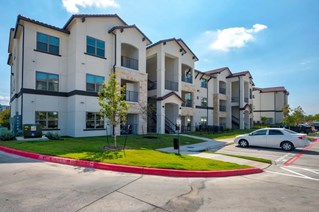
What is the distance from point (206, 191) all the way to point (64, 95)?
56.9 feet

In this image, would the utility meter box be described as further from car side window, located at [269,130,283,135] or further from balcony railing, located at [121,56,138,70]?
car side window, located at [269,130,283,135]

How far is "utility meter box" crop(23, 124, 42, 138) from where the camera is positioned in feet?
50.2

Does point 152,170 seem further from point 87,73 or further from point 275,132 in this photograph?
point 87,73

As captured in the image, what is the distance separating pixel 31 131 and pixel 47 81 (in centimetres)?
502

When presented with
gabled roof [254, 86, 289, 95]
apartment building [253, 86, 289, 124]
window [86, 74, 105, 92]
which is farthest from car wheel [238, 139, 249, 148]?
gabled roof [254, 86, 289, 95]

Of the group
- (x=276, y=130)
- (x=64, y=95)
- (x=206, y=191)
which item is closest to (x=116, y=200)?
(x=206, y=191)

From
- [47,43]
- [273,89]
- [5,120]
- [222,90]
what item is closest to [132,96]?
[47,43]

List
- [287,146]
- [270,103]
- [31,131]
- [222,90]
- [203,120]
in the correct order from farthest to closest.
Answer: [270,103]
[222,90]
[203,120]
[31,131]
[287,146]

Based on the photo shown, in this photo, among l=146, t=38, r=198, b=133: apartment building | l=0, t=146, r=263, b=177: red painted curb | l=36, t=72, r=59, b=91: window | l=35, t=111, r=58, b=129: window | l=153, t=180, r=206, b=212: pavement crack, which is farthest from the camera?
l=146, t=38, r=198, b=133: apartment building

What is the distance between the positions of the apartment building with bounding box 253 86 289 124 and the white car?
42.1m

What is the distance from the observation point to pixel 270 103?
53938 mm

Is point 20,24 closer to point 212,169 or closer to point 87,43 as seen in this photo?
point 87,43

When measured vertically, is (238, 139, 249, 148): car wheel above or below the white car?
below

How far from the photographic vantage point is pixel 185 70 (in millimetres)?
31031
